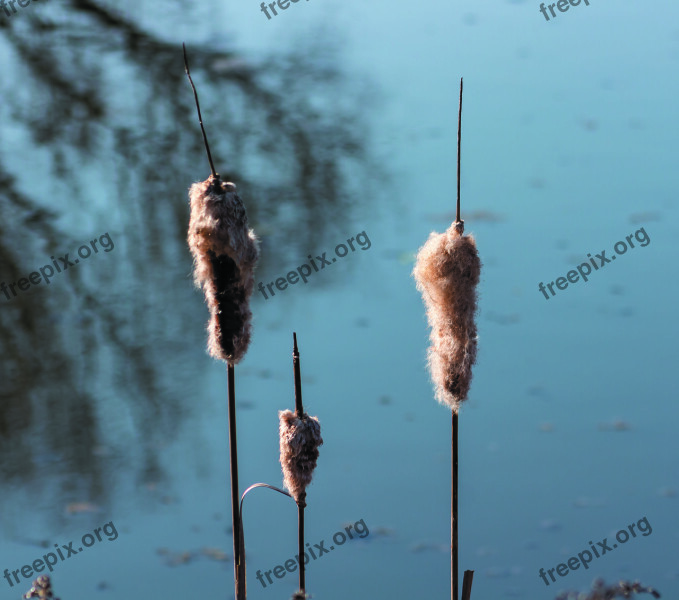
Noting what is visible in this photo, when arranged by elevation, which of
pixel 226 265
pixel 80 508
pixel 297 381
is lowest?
pixel 297 381

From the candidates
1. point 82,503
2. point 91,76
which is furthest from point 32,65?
point 82,503

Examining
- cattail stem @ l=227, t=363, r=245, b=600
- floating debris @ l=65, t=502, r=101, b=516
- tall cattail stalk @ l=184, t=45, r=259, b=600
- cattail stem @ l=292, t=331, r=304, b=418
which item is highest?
floating debris @ l=65, t=502, r=101, b=516

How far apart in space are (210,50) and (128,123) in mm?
1444

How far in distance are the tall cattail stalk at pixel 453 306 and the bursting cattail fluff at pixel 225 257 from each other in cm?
49

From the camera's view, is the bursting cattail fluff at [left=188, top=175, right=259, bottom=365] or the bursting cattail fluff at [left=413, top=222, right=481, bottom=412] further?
the bursting cattail fluff at [left=413, top=222, right=481, bottom=412]

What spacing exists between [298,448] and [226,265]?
0.45 meters

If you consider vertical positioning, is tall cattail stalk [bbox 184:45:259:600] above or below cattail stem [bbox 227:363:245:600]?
above

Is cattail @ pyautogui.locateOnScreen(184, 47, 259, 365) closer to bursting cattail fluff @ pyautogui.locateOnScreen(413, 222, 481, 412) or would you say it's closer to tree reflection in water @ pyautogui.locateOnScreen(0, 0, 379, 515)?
bursting cattail fluff @ pyautogui.locateOnScreen(413, 222, 481, 412)

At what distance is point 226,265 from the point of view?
84.2 inches

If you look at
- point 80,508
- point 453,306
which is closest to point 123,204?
point 80,508

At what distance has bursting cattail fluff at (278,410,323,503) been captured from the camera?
221 cm

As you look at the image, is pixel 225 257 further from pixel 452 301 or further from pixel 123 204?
pixel 123 204

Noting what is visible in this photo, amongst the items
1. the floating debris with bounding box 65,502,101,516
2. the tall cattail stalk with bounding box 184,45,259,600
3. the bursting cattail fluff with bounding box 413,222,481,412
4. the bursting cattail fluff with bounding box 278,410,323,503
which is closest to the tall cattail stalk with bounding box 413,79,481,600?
the bursting cattail fluff with bounding box 413,222,481,412

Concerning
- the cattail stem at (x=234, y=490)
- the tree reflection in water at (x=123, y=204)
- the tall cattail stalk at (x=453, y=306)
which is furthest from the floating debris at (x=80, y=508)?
the tall cattail stalk at (x=453, y=306)
